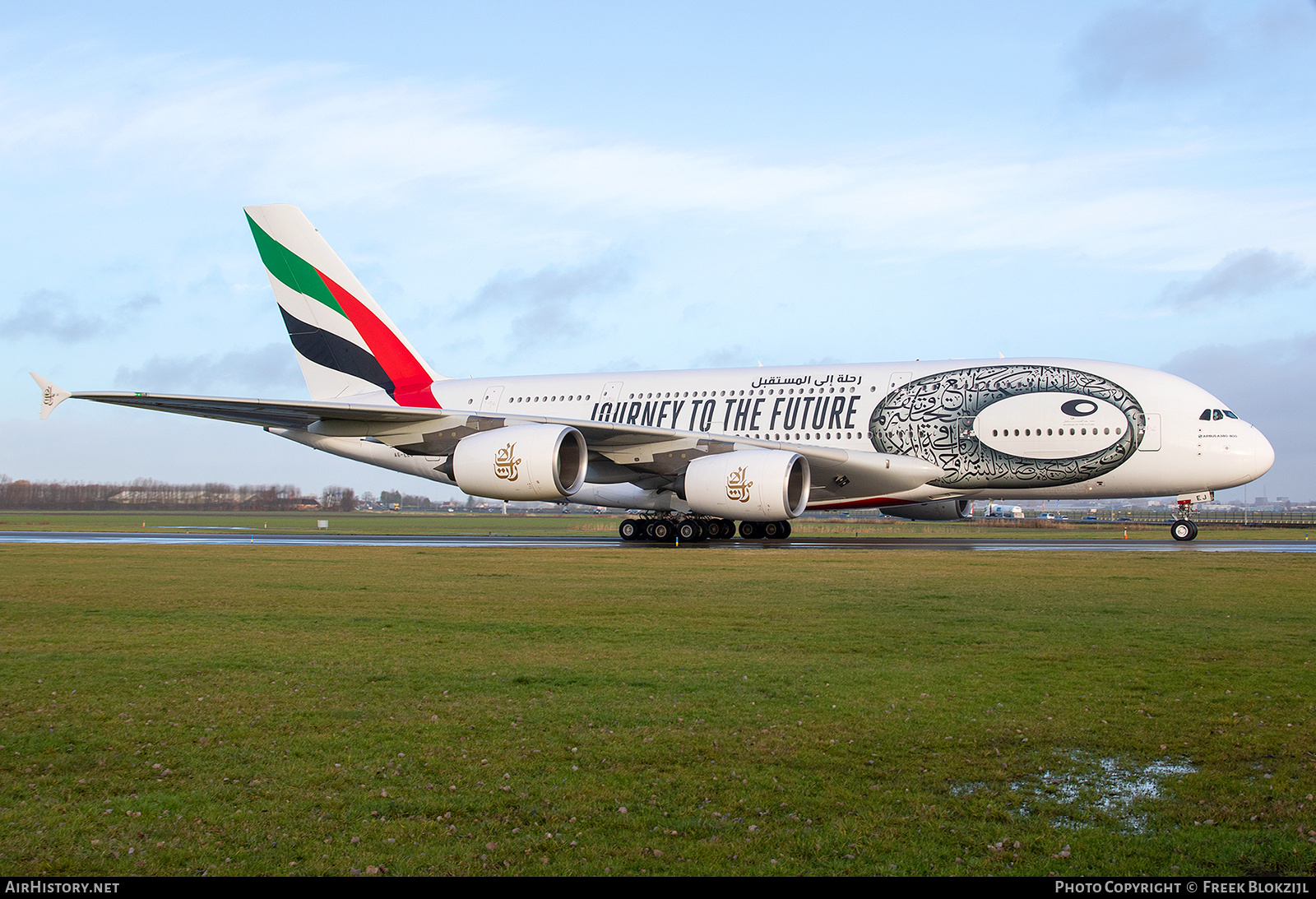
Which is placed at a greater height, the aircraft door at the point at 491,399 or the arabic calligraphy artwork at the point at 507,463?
the aircraft door at the point at 491,399

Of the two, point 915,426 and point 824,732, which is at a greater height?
point 915,426

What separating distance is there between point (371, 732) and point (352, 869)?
1.92 m

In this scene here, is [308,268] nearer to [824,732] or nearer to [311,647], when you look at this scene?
[311,647]

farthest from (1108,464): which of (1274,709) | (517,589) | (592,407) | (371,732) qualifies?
(371,732)

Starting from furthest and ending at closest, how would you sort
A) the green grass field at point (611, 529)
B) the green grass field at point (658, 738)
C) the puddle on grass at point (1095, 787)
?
the green grass field at point (611, 529)
the puddle on grass at point (1095, 787)
the green grass field at point (658, 738)

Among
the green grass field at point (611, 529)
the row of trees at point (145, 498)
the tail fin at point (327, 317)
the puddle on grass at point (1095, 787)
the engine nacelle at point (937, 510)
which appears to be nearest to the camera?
the puddle on grass at point (1095, 787)

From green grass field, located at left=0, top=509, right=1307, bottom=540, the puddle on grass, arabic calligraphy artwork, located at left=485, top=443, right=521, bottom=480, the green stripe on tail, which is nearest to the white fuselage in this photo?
arabic calligraphy artwork, located at left=485, top=443, right=521, bottom=480

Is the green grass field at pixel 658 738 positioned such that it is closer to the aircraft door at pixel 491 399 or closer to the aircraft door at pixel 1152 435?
the aircraft door at pixel 1152 435

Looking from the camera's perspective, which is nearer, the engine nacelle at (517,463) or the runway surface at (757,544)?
the runway surface at (757,544)

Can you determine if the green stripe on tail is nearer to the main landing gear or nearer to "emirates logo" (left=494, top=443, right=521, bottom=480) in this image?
"emirates logo" (left=494, top=443, right=521, bottom=480)

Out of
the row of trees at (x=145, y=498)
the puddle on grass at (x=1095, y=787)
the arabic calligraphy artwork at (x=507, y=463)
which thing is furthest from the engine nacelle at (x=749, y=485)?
the row of trees at (x=145, y=498)

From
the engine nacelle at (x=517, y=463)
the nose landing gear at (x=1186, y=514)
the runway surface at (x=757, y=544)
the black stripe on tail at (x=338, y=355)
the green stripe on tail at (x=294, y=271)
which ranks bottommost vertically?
the runway surface at (x=757, y=544)

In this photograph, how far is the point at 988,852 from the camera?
12.5 feet

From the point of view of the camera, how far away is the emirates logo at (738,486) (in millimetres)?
21906
